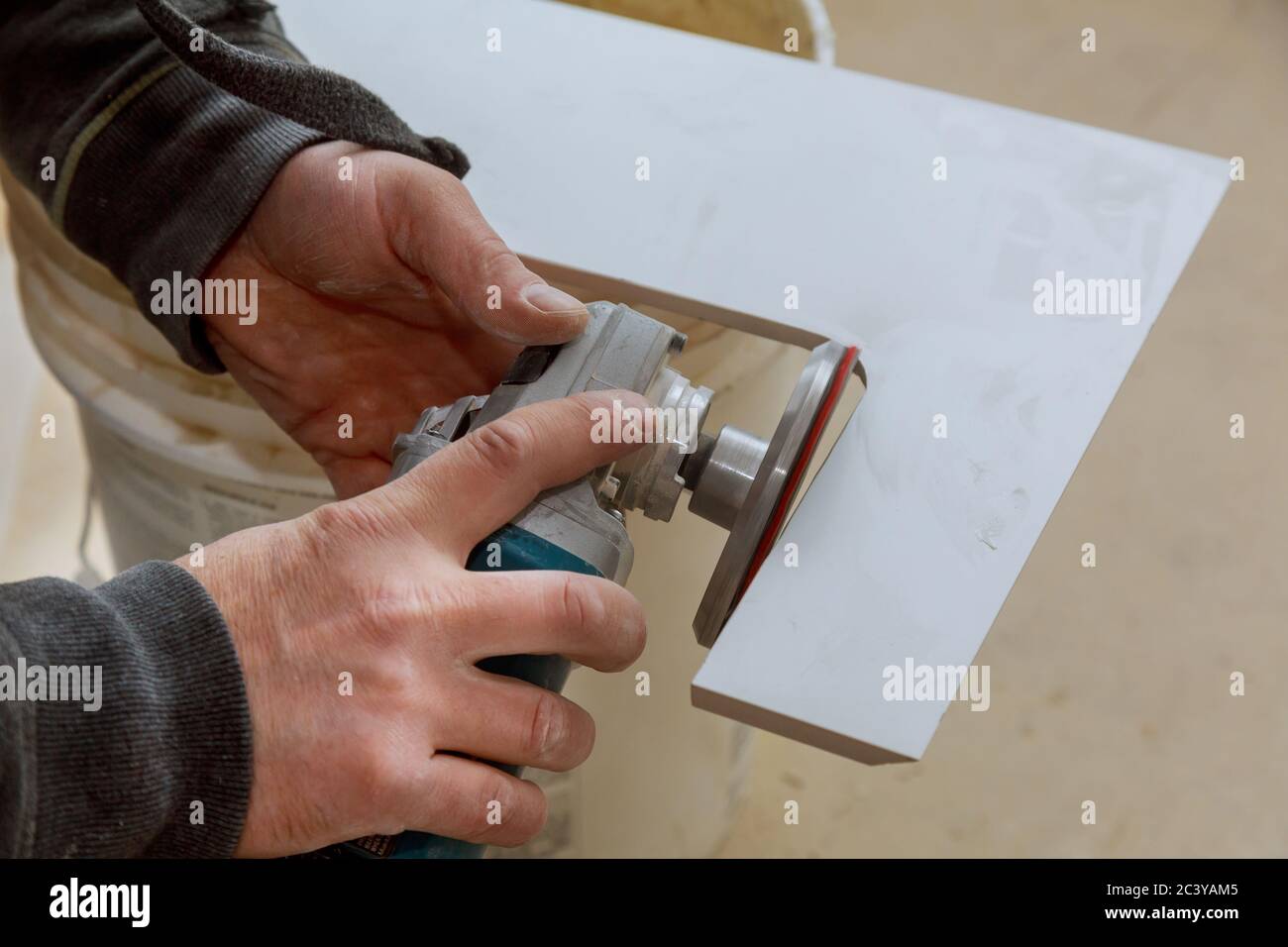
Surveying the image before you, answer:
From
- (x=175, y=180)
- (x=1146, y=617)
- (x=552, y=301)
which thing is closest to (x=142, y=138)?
(x=175, y=180)

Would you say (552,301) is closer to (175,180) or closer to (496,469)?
(496,469)

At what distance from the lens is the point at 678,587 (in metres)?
0.81

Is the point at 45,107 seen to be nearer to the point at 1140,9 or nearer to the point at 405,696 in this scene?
the point at 405,696

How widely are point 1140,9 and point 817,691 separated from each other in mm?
1572

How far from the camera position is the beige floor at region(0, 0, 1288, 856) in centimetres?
113

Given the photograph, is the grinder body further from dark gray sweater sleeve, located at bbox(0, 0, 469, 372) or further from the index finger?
dark gray sweater sleeve, located at bbox(0, 0, 469, 372)

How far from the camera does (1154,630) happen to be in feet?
4.04

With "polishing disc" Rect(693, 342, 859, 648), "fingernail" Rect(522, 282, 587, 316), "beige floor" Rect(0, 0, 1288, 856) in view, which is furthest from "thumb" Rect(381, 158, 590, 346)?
"beige floor" Rect(0, 0, 1288, 856)

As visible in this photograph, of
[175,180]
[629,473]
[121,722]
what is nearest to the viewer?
[121,722]

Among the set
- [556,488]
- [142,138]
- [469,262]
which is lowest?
[556,488]

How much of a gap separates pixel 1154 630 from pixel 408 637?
3.09ft

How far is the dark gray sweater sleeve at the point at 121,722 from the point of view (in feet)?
1.50

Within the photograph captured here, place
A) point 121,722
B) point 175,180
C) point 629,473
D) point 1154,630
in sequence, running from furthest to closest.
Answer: point 1154,630 → point 175,180 → point 629,473 → point 121,722
